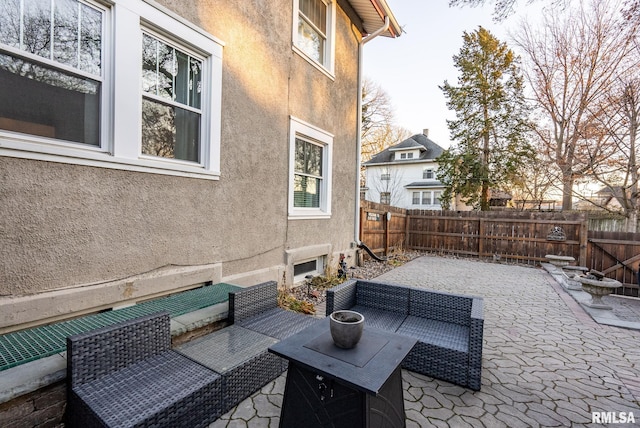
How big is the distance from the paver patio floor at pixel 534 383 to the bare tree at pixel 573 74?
33.9 ft

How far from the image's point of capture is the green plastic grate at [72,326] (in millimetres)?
2070

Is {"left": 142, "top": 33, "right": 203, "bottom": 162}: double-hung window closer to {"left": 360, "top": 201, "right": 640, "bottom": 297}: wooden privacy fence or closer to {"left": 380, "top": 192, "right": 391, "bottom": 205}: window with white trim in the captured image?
{"left": 360, "top": 201, "right": 640, "bottom": 297}: wooden privacy fence

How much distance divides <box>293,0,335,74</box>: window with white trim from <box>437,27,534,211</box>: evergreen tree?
12.4 m

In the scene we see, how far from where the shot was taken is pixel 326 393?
1857 millimetres

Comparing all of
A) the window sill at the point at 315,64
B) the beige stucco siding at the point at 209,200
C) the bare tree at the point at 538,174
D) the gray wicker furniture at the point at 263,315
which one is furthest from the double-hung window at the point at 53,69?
the bare tree at the point at 538,174

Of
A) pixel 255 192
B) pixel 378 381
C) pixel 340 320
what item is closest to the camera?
pixel 378 381

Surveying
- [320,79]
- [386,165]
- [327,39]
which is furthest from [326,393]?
[386,165]

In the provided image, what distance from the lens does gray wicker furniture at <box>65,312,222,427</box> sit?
1758 mm

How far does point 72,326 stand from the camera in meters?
2.54

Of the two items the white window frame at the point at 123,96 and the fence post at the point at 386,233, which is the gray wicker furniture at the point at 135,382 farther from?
the fence post at the point at 386,233

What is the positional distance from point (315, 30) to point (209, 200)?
4.45m

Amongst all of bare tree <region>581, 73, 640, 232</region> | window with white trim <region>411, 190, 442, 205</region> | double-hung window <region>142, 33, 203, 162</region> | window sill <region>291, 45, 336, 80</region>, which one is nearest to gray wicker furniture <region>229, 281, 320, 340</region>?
double-hung window <region>142, 33, 203, 162</region>

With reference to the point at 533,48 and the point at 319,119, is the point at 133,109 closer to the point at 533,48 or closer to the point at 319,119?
the point at 319,119

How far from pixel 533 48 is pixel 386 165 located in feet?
45.8
